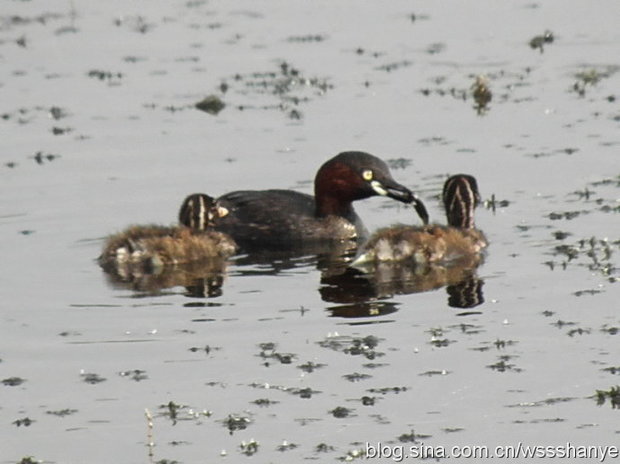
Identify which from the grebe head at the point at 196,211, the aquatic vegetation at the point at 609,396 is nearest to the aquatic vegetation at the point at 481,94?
the grebe head at the point at 196,211

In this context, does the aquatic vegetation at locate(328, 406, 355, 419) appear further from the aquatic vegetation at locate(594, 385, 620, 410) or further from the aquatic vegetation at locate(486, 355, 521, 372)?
the aquatic vegetation at locate(594, 385, 620, 410)

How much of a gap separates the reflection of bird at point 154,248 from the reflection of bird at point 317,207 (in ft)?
2.32

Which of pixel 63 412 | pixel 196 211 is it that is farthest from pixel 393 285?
pixel 63 412

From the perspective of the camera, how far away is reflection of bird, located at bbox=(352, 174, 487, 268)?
16297mm

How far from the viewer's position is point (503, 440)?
1126 centimetres

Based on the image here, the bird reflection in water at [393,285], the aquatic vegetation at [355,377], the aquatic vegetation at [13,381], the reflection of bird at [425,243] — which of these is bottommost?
the aquatic vegetation at [355,377]

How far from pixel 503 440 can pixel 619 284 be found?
159 inches

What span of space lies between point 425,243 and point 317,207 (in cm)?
198

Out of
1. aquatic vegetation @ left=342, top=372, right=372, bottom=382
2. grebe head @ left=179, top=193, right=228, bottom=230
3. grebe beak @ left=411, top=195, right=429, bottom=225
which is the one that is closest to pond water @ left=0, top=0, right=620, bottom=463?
aquatic vegetation @ left=342, top=372, right=372, bottom=382

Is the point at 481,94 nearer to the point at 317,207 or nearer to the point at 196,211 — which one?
the point at 317,207

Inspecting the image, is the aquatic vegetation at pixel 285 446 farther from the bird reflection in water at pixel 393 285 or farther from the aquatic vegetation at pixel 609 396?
the bird reflection in water at pixel 393 285

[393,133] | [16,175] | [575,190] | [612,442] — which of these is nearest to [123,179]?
[16,175]

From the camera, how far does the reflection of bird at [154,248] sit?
16531 millimetres

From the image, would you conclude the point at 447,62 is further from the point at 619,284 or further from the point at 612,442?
the point at 612,442
